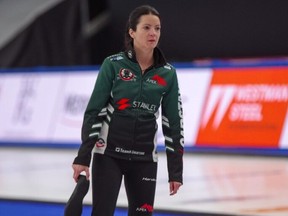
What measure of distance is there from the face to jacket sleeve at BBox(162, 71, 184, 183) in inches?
11.2

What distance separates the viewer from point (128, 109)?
435 centimetres

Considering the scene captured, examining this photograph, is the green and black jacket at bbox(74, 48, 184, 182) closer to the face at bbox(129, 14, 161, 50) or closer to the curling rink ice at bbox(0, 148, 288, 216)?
the face at bbox(129, 14, 161, 50)

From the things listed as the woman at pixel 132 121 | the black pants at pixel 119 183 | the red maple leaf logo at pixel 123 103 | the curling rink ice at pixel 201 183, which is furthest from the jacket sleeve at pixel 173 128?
the curling rink ice at pixel 201 183

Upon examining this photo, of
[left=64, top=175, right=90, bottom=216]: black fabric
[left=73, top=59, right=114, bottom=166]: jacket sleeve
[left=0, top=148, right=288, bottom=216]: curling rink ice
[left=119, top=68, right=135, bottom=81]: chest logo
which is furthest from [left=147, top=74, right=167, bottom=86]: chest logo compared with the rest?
[left=0, top=148, right=288, bottom=216]: curling rink ice

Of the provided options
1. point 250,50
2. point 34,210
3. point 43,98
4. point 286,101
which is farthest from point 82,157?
point 250,50

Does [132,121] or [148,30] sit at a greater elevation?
[148,30]

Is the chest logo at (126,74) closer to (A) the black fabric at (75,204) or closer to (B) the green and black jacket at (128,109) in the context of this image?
(B) the green and black jacket at (128,109)

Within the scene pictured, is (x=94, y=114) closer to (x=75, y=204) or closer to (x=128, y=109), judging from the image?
(x=128, y=109)

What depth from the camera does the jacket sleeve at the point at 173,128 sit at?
4445mm

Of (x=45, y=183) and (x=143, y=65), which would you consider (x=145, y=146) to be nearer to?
(x=143, y=65)

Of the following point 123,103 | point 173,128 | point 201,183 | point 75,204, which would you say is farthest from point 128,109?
point 201,183

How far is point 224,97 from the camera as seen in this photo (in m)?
11.9

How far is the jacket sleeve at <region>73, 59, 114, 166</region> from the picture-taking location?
4258 mm

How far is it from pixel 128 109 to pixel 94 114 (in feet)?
0.70
